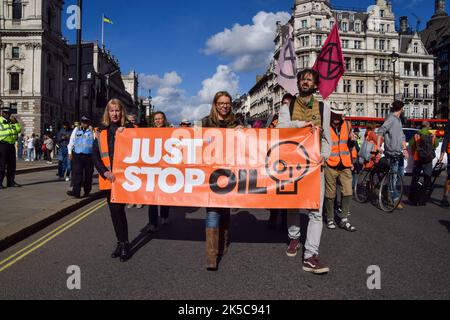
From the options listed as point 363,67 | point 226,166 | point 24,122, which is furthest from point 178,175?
point 363,67

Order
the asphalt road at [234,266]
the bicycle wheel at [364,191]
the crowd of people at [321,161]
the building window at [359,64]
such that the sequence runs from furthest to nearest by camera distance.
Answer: the building window at [359,64], the bicycle wheel at [364,191], the crowd of people at [321,161], the asphalt road at [234,266]

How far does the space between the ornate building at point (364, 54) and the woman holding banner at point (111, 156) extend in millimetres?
61361

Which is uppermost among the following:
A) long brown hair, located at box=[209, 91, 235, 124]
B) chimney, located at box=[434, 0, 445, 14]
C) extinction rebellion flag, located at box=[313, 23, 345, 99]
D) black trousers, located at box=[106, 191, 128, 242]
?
chimney, located at box=[434, 0, 445, 14]

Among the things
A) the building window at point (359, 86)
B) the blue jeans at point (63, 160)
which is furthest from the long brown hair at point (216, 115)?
the building window at point (359, 86)

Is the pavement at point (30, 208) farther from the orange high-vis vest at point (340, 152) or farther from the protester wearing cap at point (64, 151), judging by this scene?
the orange high-vis vest at point (340, 152)

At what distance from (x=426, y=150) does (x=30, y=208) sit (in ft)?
27.2

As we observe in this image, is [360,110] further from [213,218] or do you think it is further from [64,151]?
[213,218]

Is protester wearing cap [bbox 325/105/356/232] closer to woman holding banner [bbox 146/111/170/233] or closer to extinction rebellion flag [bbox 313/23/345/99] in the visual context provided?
extinction rebellion flag [bbox 313/23/345/99]

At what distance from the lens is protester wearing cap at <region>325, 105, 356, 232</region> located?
5.96 meters

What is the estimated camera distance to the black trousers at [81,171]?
338 inches

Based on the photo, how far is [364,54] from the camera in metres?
65.1

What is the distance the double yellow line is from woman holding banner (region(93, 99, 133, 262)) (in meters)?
1.11

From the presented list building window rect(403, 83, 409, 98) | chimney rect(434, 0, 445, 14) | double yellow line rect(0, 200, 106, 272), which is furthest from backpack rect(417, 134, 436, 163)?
chimney rect(434, 0, 445, 14)

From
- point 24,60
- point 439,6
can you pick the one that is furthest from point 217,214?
point 439,6
